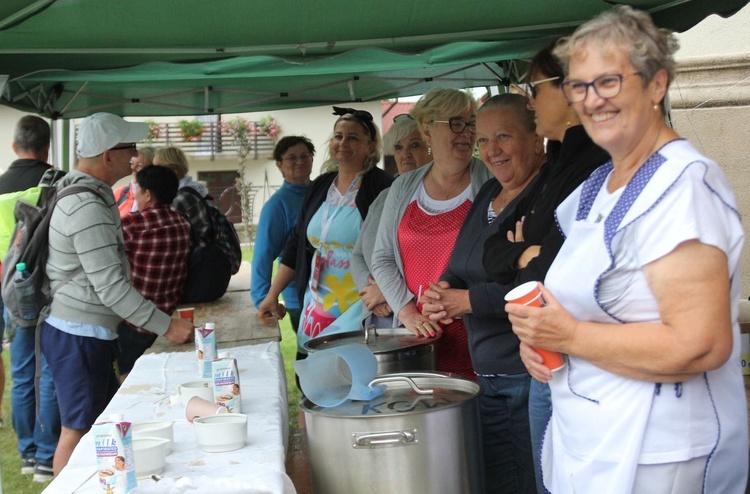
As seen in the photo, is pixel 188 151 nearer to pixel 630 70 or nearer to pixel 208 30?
pixel 208 30

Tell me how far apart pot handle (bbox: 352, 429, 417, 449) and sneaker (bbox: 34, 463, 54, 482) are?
11.5 feet

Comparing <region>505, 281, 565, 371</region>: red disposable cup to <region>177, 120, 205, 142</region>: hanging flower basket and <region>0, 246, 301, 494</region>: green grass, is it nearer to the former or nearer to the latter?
<region>0, 246, 301, 494</region>: green grass

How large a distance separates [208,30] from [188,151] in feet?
102

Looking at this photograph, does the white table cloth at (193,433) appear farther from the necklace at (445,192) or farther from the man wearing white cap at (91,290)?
the necklace at (445,192)

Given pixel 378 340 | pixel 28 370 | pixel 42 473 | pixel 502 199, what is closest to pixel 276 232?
pixel 28 370

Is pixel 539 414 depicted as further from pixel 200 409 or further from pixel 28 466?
pixel 28 466

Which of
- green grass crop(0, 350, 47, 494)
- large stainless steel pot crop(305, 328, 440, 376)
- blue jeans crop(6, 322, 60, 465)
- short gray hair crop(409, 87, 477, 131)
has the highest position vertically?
short gray hair crop(409, 87, 477, 131)

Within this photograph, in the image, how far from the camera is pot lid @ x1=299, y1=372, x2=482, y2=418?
2.38 metres

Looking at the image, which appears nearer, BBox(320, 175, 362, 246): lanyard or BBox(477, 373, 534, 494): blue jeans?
BBox(477, 373, 534, 494): blue jeans

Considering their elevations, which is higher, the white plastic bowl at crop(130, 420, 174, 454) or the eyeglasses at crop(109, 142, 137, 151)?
the eyeglasses at crop(109, 142, 137, 151)

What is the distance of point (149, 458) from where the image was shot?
6.80 feet

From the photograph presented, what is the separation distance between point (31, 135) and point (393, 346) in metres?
3.56

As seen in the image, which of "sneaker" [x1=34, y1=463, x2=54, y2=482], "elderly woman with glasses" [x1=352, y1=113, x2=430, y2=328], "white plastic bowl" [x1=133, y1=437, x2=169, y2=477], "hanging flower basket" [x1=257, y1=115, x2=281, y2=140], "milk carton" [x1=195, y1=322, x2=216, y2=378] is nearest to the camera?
"white plastic bowl" [x1=133, y1=437, x2=169, y2=477]

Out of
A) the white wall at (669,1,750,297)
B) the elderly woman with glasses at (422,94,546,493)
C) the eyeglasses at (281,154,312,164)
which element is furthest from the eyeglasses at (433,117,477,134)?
the white wall at (669,1,750,297)
